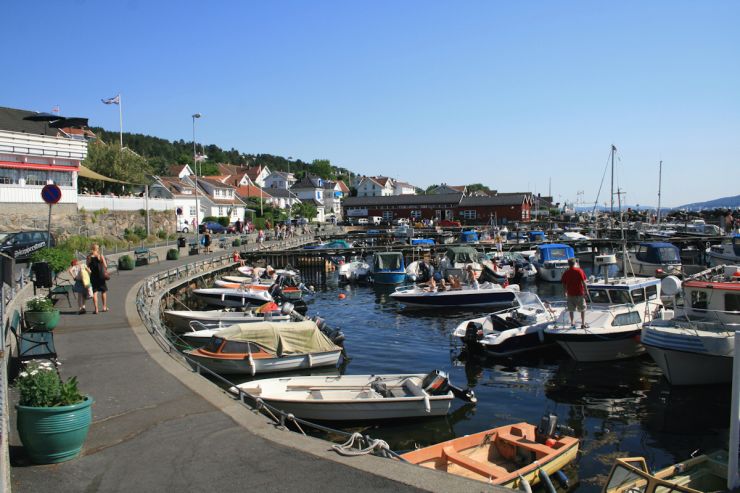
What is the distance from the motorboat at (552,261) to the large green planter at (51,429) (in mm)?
40837

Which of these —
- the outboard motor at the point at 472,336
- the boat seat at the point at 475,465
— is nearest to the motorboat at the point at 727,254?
the outboard motor at the point at 472,336

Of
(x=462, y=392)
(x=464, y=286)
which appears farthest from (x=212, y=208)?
(x=462, y=392)

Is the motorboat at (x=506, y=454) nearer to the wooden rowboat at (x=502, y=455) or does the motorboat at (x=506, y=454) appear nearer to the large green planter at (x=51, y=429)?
the wooden rowboat at (x=502, y=455)

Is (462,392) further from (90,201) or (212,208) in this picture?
(212,208)

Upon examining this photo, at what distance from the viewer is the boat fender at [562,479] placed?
1153 centimetres

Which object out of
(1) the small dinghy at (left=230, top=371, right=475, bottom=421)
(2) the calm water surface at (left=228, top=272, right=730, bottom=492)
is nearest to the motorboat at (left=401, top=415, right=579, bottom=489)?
(2) the calm water surface at (left=228, top=272, right=730, bottom=492)

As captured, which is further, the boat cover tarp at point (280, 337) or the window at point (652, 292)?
the window at point (652, 292)

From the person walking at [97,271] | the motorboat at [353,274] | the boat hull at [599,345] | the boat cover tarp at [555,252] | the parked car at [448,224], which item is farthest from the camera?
the parked car at [448,224]

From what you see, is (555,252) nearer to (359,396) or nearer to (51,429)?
(359,396)

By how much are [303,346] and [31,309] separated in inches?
322

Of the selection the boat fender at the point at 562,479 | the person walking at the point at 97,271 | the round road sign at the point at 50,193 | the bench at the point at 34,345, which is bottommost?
the boat fender at the point at 562,479

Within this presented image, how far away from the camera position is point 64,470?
318 inches

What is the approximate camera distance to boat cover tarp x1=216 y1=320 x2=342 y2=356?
63.0ft

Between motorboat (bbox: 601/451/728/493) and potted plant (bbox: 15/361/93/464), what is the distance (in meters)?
8.33
